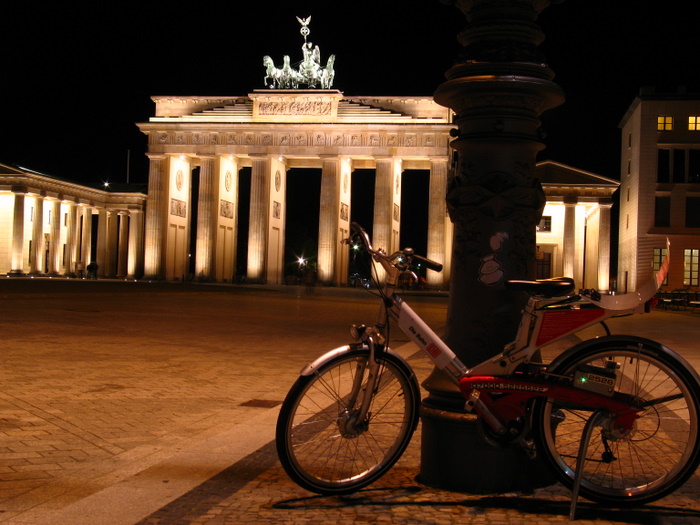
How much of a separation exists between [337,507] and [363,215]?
102127mm

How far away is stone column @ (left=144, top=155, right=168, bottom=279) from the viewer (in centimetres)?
7069

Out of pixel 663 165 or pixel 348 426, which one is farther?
pixel 663 165

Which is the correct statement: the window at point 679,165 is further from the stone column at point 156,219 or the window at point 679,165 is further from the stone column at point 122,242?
the stone column at point 122,242

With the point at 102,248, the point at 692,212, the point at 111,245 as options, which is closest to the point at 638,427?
the point at 692,212

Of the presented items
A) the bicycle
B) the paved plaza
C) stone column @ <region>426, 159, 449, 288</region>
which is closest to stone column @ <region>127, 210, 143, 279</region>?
stone column @ <region>426, 159, 449, 288</region>

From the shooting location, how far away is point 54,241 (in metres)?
80.8

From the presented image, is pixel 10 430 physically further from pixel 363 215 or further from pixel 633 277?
pixel 363 215

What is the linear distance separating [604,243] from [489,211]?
A: 70418mm

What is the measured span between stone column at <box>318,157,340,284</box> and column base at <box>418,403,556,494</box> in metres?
63.2

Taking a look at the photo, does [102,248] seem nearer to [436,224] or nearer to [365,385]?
[436,224]

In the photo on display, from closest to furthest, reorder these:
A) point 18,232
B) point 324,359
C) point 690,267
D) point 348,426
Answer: point 324,359 < point 348,426 < point 690,267 < point 18,232

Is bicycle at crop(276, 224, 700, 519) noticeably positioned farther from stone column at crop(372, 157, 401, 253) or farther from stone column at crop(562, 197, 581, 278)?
stone column at crop(562, 197, 581, 278)

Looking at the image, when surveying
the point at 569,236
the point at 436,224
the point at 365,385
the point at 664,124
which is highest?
the point at 664,124

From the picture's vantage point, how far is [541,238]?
74812 mm
